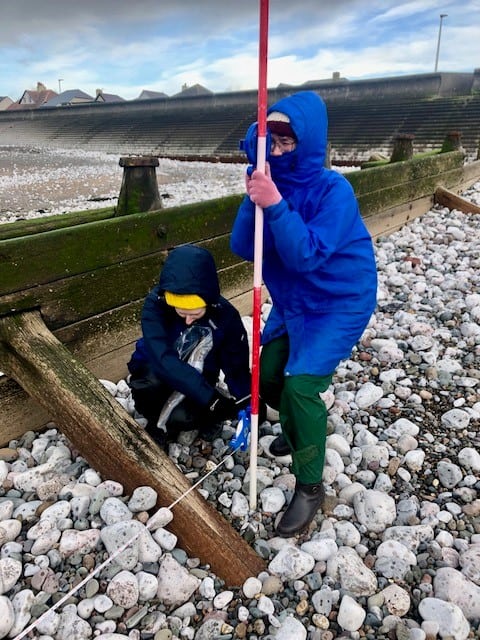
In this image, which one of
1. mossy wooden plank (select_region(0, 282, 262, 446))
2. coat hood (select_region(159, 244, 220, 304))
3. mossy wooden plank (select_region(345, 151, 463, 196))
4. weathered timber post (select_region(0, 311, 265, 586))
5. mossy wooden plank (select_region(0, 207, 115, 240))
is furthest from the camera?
mossy wooden plank (select_region(345, 151, 463, 196))

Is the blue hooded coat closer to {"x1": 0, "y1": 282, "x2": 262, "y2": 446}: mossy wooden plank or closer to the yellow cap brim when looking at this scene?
the yellow cap brim

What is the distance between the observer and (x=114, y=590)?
1982 millimetres

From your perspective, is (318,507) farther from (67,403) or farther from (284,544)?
(67,403)

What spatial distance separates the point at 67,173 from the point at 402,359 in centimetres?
1418

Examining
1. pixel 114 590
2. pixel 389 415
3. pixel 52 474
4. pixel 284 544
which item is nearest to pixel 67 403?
pixel 52 474

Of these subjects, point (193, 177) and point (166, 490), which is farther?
point (193, 177)

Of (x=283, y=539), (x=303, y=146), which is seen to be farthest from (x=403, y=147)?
(x=283, y=539)

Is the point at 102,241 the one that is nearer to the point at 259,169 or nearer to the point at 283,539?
the point at 259,169

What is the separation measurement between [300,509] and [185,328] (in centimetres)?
109

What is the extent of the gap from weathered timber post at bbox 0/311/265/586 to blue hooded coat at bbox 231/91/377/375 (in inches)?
27.6

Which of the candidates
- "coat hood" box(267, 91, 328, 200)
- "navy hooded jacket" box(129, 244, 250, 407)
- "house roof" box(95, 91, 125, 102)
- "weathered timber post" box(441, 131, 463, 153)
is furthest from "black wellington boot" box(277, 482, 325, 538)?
"house roof" box(95, 91, 125, 102)

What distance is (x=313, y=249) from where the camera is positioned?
2102 mm

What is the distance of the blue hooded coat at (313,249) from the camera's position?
6.79ft

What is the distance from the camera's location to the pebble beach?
1947 mm
